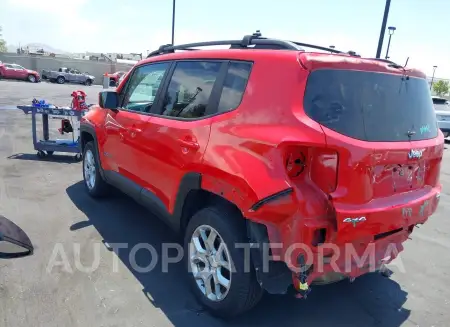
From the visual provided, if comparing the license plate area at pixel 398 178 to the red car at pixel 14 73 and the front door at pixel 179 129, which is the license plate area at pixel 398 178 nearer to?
the front door at pixel 179 129

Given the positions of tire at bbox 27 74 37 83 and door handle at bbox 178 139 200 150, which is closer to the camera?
door handle at bbox 178 139 200 150

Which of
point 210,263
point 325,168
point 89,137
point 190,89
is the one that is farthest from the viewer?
point 89,137

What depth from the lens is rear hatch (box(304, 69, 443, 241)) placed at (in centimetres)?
230

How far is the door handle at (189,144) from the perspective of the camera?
2980mm

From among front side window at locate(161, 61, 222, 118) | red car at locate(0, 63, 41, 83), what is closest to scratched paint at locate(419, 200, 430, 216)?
front side window at locate(161, 61, 222, 118)

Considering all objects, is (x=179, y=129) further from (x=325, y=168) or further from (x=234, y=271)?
(x=325, y=168)

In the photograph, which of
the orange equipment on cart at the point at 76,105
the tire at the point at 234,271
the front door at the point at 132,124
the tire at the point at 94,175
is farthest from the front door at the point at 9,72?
the tire at the point at 234,271

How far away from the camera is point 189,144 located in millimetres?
3055

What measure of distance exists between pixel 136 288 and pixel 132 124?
5.47 ft

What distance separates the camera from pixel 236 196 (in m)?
2.55

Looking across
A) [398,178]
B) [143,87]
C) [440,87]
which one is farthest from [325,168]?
[440,87]

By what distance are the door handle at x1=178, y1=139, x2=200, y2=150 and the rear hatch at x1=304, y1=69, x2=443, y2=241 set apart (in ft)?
3.18

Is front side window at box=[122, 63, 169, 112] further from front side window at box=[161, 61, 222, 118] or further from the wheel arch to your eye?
the wheel arch

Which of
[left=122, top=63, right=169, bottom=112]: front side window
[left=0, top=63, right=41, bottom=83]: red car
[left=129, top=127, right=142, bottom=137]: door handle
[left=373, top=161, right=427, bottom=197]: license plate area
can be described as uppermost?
[left=122, top=63, right=169, bottom=112]: front side window
